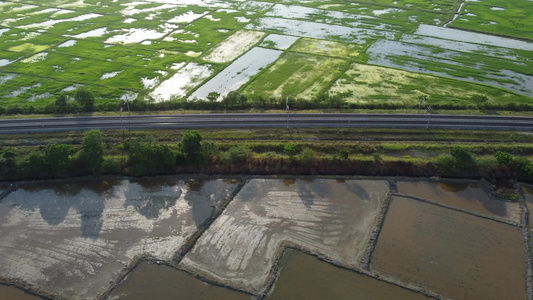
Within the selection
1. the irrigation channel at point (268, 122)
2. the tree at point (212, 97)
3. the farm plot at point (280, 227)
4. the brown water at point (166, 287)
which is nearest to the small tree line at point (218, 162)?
the farm plot at point (280, 227)

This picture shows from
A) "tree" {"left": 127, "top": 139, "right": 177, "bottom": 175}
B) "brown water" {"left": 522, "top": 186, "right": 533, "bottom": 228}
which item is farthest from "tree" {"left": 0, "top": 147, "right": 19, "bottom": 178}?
"brown water" {"left": 522, "top": 186, "right": 533, "bottom": 228}

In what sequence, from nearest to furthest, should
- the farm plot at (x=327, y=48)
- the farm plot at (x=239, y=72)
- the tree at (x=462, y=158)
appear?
the tree at (x=462, y=158) < the farm plot at (x=239, y=72) < the farm plot at (x=327, y=48)

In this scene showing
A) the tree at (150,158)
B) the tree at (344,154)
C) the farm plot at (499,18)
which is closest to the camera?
the tree at (150,158)

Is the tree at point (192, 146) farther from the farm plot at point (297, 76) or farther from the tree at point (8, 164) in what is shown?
the farm plot at point (297, 76)

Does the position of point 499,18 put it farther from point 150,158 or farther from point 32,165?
point 32,165

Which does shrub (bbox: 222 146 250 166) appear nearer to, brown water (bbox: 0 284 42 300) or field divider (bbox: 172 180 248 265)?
field divider (bbox: 172 180 248 265)

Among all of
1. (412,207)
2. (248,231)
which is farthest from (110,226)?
(412,207)

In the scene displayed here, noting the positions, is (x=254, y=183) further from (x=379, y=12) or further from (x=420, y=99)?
(x=379, y=12)
